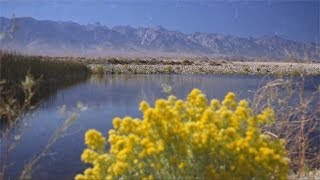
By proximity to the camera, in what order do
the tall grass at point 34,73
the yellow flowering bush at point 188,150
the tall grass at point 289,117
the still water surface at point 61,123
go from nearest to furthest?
the yellow flowering bush at point 188,150
the tall grass at point 289,117
the still water surface at point 61,123
the tall grass at point 34,73

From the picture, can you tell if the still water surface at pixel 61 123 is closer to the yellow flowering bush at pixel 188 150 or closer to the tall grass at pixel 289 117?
the tall grass at pixel 289 117

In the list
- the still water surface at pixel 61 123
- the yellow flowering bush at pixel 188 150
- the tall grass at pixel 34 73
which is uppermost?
the yellow flowering bush at pixel 188 150

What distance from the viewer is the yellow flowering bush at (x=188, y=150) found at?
4.00 meters

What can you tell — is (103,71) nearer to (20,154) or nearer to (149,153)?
(20,154)

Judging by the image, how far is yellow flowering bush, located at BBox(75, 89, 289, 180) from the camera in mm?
4000

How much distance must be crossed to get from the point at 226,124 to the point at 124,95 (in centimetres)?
1935

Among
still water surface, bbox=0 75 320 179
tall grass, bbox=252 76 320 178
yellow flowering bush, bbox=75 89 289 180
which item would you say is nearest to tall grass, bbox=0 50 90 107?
still water surface, bbox=0 75 320 179

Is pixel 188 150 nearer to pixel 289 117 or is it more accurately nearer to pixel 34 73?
pixel 289 117

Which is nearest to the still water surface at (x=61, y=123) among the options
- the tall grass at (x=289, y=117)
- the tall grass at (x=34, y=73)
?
the tall grass at (x=289, y=117)

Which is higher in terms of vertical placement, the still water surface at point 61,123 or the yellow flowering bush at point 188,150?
the yellow flowering bush at point 188,150

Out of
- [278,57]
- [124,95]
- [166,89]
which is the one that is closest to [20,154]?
[278,57]

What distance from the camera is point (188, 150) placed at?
405 cm

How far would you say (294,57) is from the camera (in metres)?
7.04

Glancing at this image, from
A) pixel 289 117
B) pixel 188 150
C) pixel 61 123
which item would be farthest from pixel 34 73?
pixel 188 150
